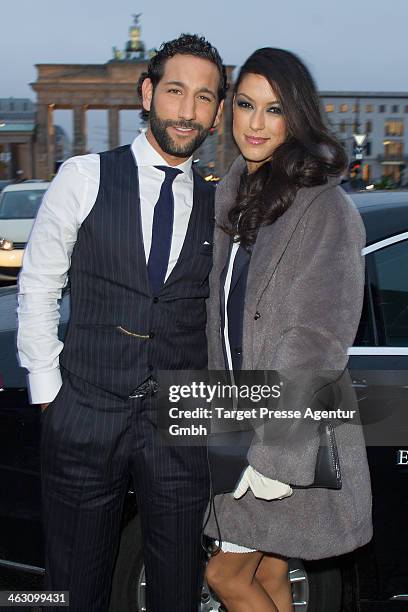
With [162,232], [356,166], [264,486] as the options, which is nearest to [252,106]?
[162,232]

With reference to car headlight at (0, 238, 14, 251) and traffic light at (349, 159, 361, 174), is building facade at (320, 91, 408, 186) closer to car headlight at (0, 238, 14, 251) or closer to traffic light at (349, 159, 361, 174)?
traffic light at (349, 159, 361, 174)

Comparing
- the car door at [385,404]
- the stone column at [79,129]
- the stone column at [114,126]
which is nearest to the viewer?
the car door at [385,404]

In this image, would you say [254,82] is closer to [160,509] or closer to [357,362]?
[357,362]

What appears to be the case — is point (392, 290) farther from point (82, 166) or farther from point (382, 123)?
point (382, 123)

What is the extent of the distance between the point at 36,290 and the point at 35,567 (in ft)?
4.03

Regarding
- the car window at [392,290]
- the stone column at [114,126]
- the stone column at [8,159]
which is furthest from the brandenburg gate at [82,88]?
the car window at [392,290]

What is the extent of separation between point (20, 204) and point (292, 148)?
11.9m

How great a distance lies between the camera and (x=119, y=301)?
2314 millimetres

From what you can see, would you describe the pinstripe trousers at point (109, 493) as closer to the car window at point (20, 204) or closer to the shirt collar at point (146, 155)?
the shirt collar at point (146, 155)

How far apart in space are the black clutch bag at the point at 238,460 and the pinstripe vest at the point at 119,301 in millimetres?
268

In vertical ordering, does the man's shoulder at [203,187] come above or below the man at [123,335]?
above

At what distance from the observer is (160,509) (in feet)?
7.82

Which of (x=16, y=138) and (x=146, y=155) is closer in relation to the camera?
(x=146, y=155)

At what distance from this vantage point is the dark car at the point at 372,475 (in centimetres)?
288
